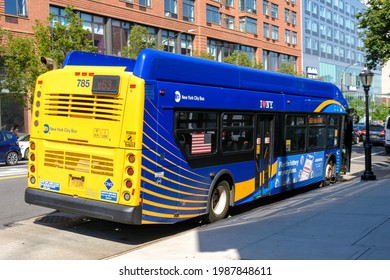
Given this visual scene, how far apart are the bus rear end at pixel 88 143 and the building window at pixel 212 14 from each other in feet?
148

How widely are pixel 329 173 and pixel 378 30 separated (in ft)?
49.9

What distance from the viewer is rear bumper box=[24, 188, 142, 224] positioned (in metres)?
6.75

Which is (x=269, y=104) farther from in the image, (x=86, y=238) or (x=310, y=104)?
(x=86, y=238)

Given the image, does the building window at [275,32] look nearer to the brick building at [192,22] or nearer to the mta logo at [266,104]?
the brick building at [192,22]

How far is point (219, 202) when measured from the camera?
29.2 ft

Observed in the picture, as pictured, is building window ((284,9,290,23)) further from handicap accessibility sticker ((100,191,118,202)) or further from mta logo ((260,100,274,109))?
handicap accessibility sticker ((100,191,118,202))

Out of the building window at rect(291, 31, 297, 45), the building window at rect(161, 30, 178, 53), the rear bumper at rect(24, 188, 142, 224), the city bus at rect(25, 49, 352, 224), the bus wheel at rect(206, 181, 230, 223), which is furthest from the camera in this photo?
the building window at rect(291, 31, 297, 45)

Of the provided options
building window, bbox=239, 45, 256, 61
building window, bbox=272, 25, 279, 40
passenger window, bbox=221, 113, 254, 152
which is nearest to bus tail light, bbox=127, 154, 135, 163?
passenger window, bbox=221, 113, 254, 152

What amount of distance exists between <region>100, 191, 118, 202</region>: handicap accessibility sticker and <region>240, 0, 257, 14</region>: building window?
54684 mm

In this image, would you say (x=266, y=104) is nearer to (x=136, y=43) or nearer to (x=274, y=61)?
(x=136, y=43)

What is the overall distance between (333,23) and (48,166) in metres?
86.2

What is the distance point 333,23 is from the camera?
8600cm

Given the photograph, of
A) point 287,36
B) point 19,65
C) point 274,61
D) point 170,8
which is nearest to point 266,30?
point 274,61

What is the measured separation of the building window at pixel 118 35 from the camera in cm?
4003
